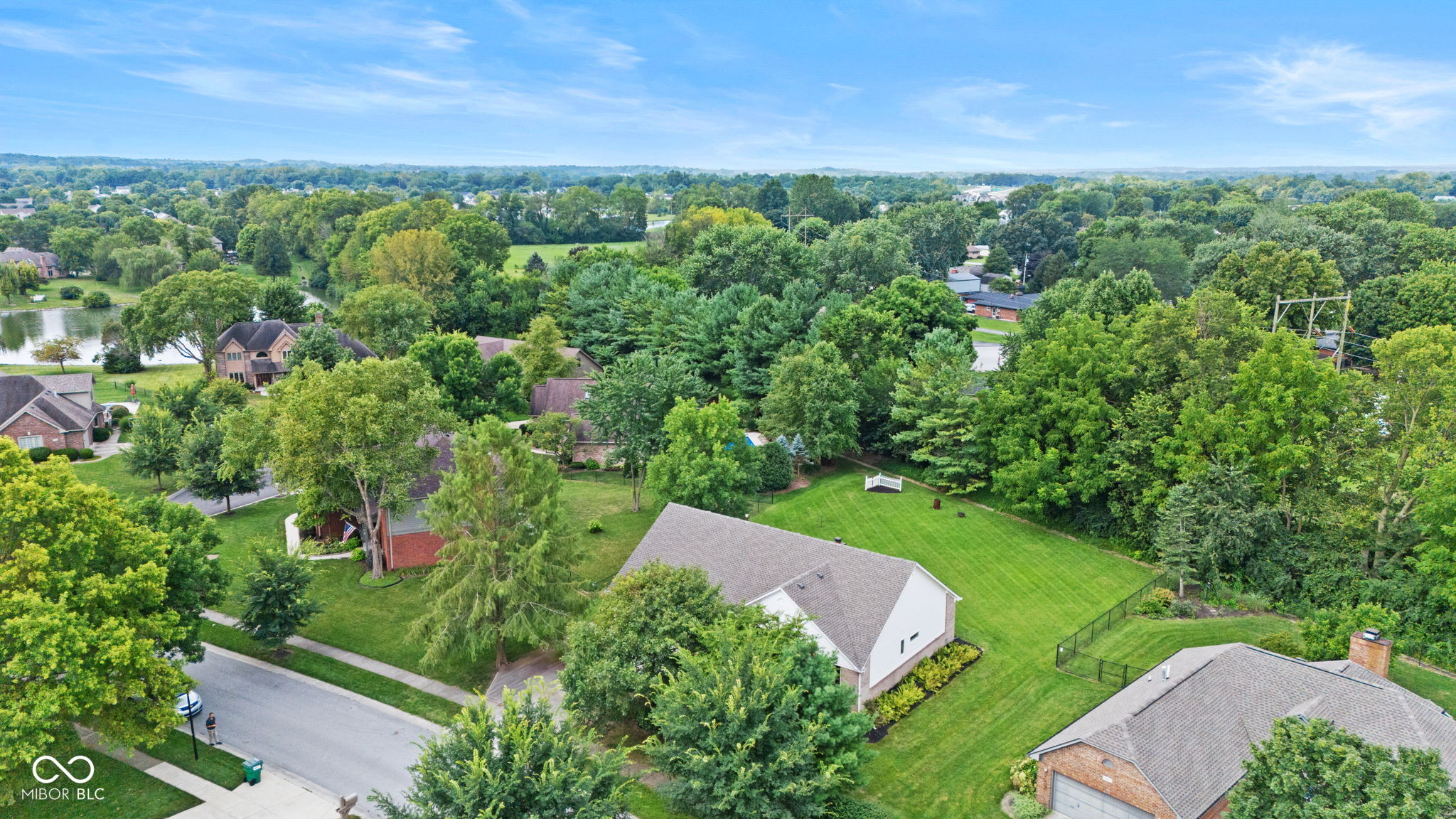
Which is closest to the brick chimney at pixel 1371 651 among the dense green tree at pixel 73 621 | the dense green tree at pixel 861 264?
the dense green tree at pixel 73 621

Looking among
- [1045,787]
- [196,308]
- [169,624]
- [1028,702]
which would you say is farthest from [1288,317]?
[196,308]

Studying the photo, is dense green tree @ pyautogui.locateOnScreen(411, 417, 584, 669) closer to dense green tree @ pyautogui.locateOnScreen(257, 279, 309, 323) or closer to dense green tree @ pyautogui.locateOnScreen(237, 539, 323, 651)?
dense green tree @ pyautogui.locateOnScreen(237, 539, 323, 651)

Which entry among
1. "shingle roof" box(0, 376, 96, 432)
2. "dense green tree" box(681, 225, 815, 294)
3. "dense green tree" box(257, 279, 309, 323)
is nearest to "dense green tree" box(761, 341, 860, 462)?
"dense green tree" box(681, 225, 815, 294)

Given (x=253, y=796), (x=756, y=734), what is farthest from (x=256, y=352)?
(x=756, y=734)

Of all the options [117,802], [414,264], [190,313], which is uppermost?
[414,264]

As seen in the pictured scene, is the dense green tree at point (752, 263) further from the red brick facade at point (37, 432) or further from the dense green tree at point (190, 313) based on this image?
the red brick facade at point (37, 432)

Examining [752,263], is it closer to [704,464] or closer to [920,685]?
[704,464]
